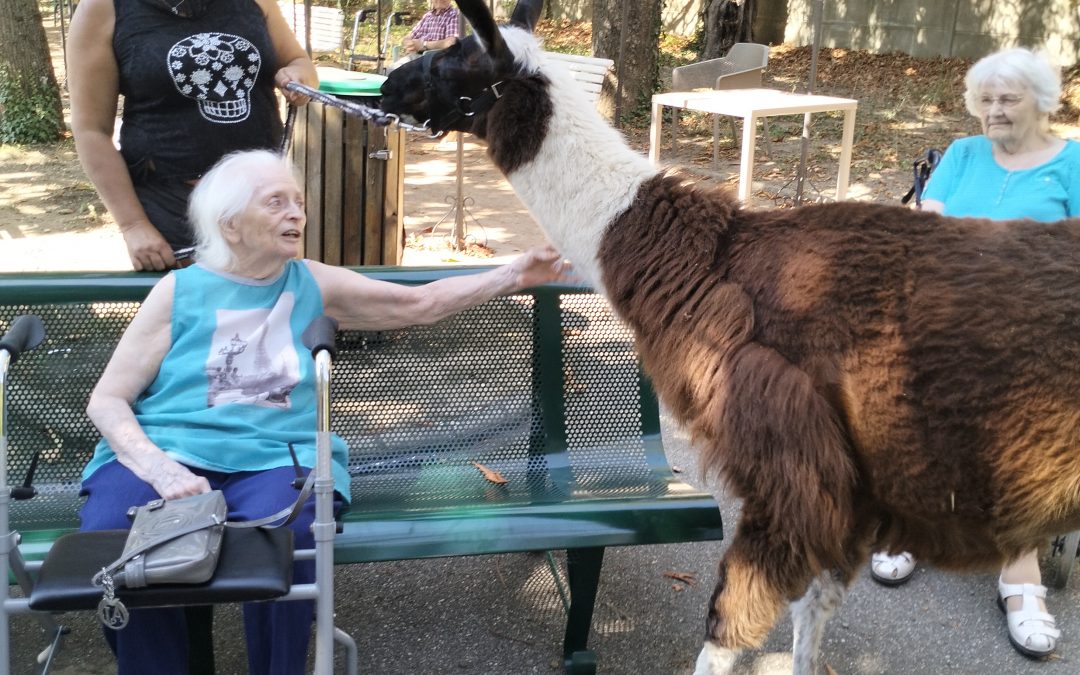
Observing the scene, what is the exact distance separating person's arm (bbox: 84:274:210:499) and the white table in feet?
16.2

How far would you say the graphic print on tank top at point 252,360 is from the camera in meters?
2.55

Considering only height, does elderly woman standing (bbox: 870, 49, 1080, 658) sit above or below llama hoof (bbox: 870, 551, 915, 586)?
above

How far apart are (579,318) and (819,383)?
1.08 metres

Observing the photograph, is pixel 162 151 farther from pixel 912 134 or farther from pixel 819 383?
pixel 912 134

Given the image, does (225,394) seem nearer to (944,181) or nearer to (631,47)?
(944,181)

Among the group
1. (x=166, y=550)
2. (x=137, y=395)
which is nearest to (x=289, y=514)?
(x=166, y=550)

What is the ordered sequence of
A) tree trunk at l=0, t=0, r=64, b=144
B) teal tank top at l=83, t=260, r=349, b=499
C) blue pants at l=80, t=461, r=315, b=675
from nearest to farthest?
blue pants at l=80, t=461, r=315, b=675 < teal tank top at l=83, t=260, r=349, b=499 < tree trunk at l=0, t=0, r=64, b=144

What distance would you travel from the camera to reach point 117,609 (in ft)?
6.57

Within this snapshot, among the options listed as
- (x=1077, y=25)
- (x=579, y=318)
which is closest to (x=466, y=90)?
(x=579, y=318)

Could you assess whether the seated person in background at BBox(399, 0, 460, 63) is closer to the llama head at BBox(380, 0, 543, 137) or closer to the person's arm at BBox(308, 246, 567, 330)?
the llama head at BBox(380, 0, 543, 137)

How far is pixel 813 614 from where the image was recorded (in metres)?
2.71

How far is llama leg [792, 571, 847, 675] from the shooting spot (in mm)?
2693

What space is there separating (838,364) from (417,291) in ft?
4.04

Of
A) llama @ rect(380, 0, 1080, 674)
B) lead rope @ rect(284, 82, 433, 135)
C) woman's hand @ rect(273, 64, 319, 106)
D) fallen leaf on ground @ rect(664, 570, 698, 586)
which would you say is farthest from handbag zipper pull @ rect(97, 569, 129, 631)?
fallen leaf on ground @ rect(664, 570, 698, 586)
